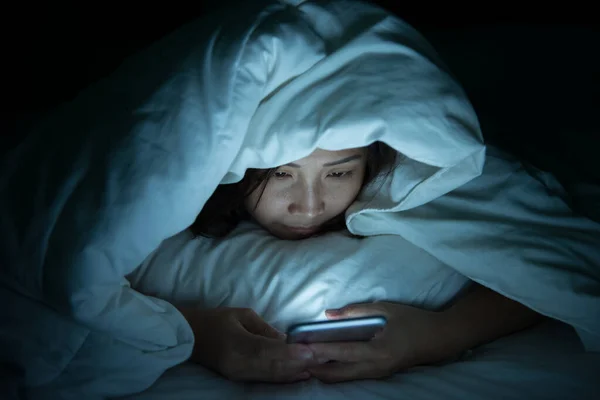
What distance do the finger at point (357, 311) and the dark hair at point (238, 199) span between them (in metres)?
0.21

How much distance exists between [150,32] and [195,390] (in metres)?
0.97

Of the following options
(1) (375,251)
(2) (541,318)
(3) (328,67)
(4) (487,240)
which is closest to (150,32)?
(3) (328,67)

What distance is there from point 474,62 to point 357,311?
0.81 m

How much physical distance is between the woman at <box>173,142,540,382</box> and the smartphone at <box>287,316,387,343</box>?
0.01 metres

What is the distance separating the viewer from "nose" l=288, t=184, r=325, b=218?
773mm

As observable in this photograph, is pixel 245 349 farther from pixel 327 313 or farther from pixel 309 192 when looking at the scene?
pixel 309 192

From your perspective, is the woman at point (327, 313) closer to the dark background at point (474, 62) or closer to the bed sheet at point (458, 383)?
the bed sheet at point (458, 383)

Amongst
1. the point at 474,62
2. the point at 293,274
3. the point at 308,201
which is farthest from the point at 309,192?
the point at 474,62

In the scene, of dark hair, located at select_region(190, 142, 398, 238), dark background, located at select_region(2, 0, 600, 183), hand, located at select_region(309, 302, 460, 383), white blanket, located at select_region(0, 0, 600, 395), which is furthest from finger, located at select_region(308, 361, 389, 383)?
dark background, located at select_region(2, 0, 600, 183)

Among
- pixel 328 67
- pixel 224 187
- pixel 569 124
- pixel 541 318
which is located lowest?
pixel 541 318

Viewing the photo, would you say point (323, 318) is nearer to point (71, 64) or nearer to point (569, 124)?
point (569, 124)

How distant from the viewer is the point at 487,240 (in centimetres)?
74

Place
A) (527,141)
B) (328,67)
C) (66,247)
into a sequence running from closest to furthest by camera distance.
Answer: (66,247) → (328,67) → (527,141)

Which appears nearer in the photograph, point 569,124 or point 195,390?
point 195,390
